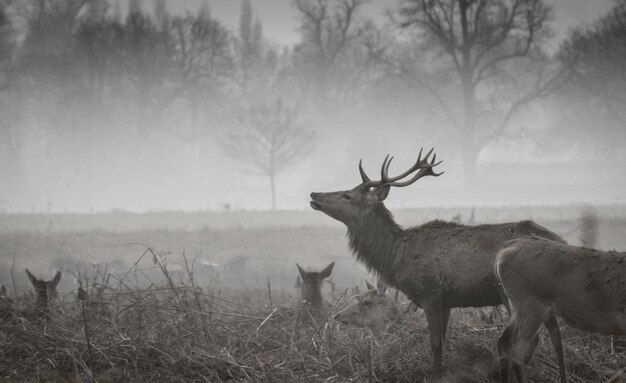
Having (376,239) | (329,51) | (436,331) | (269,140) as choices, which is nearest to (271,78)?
(329,51)

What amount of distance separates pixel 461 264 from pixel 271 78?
37.3 m

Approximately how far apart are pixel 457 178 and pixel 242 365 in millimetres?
40585

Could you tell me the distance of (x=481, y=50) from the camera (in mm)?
33312

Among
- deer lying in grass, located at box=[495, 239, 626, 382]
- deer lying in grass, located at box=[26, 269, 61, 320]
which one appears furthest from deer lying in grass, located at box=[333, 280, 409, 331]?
deer lying in grass, located at box=[26, 269, 61, 320]

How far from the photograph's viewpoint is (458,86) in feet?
116

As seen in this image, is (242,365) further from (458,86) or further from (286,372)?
(458,86)

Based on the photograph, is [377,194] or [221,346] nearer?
[221,346]

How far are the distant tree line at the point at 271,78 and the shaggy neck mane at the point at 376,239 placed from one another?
71.8ft

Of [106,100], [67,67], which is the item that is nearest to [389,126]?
[106,100]

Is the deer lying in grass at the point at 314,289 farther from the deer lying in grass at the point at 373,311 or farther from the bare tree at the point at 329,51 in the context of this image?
the bare tree at the point at 329,51

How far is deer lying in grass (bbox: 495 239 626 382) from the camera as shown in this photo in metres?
3.45

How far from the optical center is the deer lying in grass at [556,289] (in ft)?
11.3

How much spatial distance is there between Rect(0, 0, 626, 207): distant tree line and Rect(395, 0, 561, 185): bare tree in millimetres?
90

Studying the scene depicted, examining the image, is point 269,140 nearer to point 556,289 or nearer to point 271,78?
point 271,78
